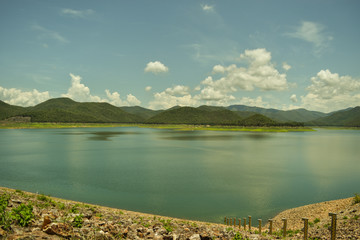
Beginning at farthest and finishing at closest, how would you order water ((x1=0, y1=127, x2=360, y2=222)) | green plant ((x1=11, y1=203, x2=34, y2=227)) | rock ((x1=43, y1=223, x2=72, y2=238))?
water ((x1=0, y1=127, x2=360, y2=222)) < green plant ((x1=11, y1=203, x2=34, y2=227)) < rock ((x1=43, y1=223, x2=72, y2=238))

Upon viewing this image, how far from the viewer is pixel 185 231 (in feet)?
46.9

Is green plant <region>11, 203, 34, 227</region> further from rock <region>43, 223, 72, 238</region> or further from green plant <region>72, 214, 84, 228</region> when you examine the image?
green plant <region>72, 214, 84, 228</region>

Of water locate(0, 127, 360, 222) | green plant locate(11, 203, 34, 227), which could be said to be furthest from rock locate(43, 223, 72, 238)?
water locate(0, 127, 360, 222)

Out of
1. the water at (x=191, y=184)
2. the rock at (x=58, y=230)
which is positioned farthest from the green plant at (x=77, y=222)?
the water at (x=191, y=184)

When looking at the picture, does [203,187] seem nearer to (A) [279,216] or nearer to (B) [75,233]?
(A) [279,216]

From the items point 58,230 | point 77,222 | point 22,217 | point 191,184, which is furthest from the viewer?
point 191,184

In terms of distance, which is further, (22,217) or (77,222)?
(77,222)

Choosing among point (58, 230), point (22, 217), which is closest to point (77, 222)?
point (58, 230)

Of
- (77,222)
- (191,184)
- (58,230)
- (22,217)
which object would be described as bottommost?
(191,184)

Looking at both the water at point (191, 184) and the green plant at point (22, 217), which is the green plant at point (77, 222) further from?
the water at point (191, 184)

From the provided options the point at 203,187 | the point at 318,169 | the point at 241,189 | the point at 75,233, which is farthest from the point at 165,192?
the point at 318,169

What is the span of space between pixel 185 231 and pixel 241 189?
22882 mm

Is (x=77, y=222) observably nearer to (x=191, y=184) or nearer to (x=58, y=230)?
(x=58, y=230)

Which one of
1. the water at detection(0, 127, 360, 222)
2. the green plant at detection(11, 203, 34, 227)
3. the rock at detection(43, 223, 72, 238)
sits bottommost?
the water at detection(0, 127, 360, 222)
